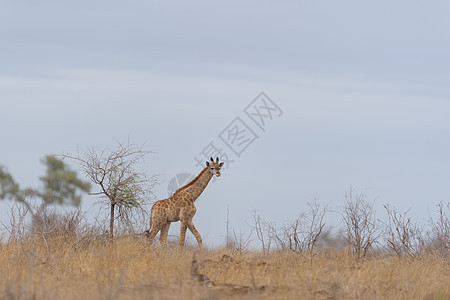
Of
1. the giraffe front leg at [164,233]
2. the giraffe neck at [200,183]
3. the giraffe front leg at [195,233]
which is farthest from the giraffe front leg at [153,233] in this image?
the giraffe neck at [200,183]

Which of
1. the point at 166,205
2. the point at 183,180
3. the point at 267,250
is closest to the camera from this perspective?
the point at 267,250

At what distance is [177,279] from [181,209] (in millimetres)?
7878

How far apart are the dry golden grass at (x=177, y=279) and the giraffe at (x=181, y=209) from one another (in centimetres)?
321

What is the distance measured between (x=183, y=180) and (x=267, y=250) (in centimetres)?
Answer: 392

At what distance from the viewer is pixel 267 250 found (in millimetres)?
15633

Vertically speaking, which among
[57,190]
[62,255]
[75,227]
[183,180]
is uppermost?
[57,190]

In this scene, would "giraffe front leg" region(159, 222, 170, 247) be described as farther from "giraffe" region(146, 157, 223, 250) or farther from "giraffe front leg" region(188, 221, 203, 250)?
"giraffe front leg" region(188, 221, 203, 250)

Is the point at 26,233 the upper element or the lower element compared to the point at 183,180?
lower

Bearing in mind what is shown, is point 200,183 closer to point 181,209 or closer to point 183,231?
point 181,209

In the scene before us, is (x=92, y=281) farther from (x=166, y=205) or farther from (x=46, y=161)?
(x=46, y=161)

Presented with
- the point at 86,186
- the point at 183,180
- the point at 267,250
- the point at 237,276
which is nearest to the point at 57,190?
the point at 86,186

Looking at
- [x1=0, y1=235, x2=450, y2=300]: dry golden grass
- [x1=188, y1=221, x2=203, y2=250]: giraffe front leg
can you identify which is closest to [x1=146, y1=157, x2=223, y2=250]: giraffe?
Result: [x1=188, y1=221, x2=203, y2=250]: giraffe front leg

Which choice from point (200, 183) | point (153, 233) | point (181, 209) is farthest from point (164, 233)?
point (200, 183)

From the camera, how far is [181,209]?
666 inches
